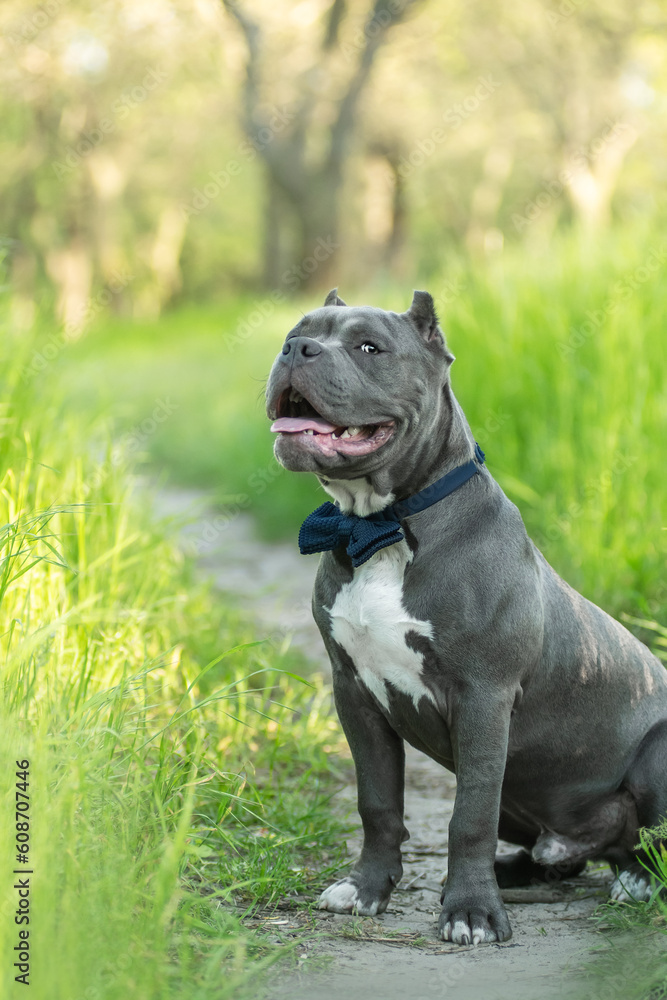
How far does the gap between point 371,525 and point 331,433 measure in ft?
0.85

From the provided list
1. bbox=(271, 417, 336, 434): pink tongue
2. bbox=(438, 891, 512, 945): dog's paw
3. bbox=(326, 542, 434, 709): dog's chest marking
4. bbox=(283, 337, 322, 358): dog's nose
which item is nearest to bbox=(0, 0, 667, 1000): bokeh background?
bbox=(326, 542, 434, 709): dog's chest marking

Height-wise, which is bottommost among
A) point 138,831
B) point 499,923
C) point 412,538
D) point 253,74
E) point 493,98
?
point 499,923

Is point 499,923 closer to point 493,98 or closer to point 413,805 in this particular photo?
point 413,805

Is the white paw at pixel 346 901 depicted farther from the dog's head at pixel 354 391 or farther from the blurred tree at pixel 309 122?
the blurred tree at pixel 309 122

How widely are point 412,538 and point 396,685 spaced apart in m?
0.39

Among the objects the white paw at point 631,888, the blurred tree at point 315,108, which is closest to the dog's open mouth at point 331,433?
the white paw at point 631,888

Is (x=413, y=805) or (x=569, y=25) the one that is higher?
(x=569, y=25)

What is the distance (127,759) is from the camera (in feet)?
7.88

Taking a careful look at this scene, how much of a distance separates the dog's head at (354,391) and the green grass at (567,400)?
66 centimetres

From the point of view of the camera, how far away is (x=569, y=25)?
20.2 m

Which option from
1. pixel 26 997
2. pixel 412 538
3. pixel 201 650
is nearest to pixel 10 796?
pixel 26 997

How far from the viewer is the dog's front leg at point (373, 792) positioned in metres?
2.64

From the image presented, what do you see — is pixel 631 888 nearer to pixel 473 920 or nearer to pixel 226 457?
pixel 473 920

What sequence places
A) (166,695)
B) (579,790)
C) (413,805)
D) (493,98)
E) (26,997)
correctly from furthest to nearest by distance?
(493,98), (166,695), (413,805), (579,790), (26,997)
